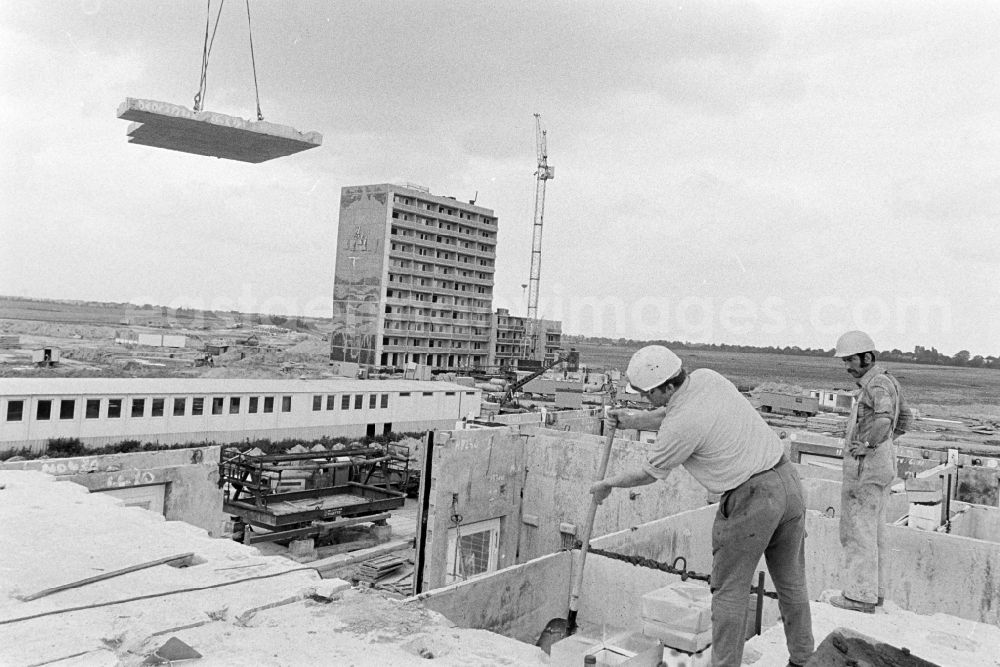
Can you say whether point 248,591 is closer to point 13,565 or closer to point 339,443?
A: point 13,565

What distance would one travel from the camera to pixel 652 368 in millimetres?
4039

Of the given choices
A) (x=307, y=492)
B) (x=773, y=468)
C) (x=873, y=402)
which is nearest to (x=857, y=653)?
(x=773, y=468)

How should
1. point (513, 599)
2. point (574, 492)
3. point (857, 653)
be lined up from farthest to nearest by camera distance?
point (574, 492)
point (513, 599)
point (857, 653)

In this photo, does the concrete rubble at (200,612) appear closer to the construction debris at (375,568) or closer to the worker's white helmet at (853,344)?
the worker's white helmet at (853,344)

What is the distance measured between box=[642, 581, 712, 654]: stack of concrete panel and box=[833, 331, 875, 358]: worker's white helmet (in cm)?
243

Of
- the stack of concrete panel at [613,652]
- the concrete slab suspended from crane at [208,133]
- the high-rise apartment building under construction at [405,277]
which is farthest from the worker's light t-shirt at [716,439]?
the high-rise apartment building under construction at [405,277]

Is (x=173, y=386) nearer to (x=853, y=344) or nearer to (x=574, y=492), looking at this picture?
(x=574, y=492)

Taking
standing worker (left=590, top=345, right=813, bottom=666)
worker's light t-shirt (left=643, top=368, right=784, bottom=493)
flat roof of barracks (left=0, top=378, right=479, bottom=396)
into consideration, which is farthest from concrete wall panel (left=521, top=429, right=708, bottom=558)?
flat roof of barracks (left=0, top=378, right=479, bottom=396)

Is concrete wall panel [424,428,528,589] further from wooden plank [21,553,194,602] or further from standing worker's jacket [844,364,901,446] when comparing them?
standing worker's jacket [844,364,901,446]

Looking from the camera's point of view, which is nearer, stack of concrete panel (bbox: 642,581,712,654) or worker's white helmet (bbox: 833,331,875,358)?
stack of concrete panel (bbox: 642,581,712,654)

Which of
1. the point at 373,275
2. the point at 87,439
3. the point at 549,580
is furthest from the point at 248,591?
the point at 373,275

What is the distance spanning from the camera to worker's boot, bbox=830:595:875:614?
208 inches

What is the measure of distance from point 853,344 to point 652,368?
95.9 inches

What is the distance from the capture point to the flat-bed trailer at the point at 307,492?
18.7 meters
